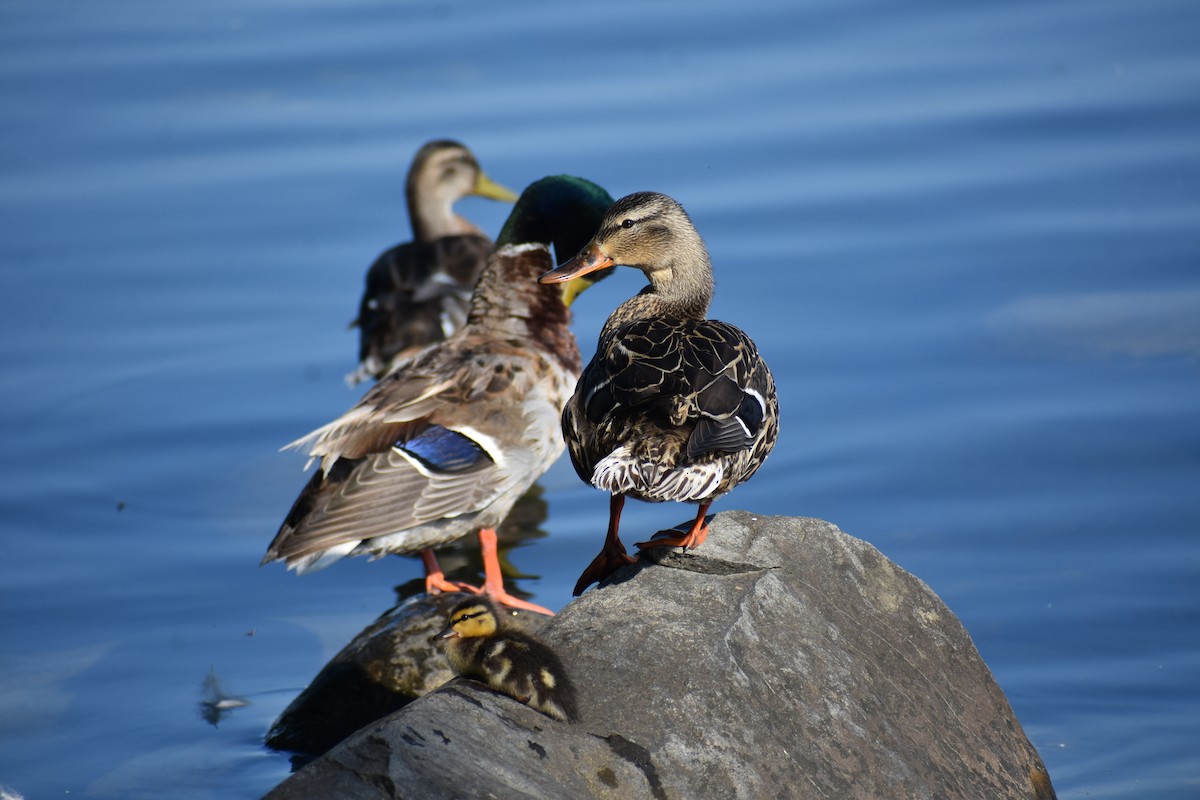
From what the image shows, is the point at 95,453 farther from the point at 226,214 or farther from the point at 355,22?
the point at 355,22

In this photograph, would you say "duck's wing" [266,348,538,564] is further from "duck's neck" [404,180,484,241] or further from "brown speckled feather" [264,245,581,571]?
"duck's neck" [404,180,484,241]

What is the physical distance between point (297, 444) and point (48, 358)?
11.1 ft

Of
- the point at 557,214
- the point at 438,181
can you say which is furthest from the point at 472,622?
the point at 438,181

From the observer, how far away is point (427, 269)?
9.07 meters

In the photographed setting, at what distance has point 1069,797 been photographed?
4895 mm

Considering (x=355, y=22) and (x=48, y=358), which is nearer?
(x=48, y=358)

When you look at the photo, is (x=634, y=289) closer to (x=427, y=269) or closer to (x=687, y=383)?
(x=427, y=269)

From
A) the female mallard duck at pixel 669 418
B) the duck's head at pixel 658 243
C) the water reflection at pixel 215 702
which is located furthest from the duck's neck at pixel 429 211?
the female mallard duck at pixel 669 418

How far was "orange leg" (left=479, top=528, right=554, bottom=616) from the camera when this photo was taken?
5.83 metres

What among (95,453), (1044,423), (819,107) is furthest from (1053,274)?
(95,453)

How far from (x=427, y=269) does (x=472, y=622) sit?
5.15 metres

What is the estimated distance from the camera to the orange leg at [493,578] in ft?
19.1

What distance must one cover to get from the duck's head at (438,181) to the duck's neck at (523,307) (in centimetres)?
274

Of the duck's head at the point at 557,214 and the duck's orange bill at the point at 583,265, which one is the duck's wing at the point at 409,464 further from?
the duck's head at the point at 557,214
